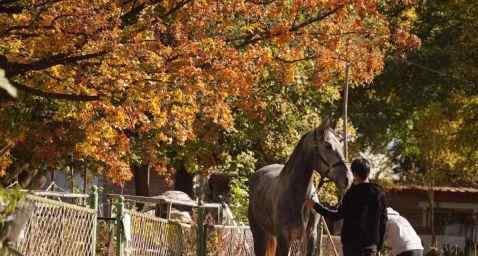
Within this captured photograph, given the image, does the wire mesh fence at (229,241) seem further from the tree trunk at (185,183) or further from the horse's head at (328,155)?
the tree trunk at (185,183)

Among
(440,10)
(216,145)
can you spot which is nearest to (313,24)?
(216,145)

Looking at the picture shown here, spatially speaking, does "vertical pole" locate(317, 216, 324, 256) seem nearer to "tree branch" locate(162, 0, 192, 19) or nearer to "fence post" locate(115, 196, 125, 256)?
"tree branch" locate(162, 0, 192, 19)

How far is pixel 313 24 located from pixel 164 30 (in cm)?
429

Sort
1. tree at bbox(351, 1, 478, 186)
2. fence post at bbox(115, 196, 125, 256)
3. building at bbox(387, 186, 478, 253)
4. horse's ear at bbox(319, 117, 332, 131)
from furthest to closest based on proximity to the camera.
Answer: building at bbox(387, 186, 478, 253)
tree at bbox(351, 1, 478, 186)
horse's ear at bbox(319, 117, 332, 131)
fence post at bbox(115, 196, 125, 256)

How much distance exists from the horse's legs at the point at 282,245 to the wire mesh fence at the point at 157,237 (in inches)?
73.5

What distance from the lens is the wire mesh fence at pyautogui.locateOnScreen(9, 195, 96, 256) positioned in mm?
11344

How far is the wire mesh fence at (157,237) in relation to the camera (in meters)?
17.2

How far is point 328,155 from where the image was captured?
17.5 metres

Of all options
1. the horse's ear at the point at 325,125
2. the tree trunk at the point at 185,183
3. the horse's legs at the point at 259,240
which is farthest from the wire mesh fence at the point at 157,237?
the tree trunk at the point at 185,183

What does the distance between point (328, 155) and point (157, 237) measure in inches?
119

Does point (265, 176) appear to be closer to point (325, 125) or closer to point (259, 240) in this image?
point (259, 240)

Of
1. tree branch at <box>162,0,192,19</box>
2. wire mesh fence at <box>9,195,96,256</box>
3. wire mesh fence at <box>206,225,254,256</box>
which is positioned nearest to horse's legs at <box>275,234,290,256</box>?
wire mesh fence at <box>206,225,254,256</box>

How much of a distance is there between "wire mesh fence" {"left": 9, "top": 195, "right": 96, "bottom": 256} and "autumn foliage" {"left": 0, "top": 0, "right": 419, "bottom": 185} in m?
3.46

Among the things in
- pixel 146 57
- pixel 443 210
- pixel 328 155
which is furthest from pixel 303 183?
pixel 443 210
